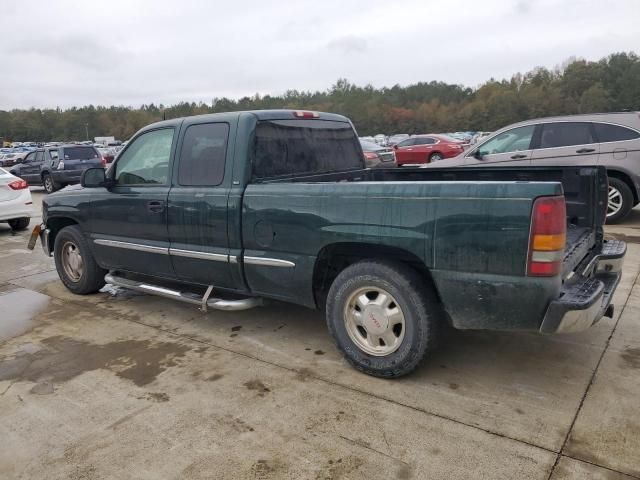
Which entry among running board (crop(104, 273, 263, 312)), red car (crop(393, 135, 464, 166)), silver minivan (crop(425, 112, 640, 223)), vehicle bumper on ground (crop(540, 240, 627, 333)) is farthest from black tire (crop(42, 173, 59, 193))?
vehicle bumper on ground (crop(540, 240, 627, 333))

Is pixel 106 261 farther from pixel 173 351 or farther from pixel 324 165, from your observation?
pixel 324 165

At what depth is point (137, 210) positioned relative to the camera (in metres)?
4.60

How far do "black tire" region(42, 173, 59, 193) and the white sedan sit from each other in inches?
348

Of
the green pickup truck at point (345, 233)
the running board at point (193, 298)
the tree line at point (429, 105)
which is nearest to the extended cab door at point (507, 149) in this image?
the green pickup truck at point (345, 233)

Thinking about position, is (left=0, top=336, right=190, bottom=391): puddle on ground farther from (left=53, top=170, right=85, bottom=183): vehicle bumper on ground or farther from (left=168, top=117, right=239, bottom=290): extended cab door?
(left=53, top=170, right=85, bottom=183): vehicle bumper on ground

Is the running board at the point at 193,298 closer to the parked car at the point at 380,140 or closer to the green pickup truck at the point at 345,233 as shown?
the green pickup truck at the point at 345,233

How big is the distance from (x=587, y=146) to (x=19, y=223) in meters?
10.5

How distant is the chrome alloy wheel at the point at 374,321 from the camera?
3354 mm

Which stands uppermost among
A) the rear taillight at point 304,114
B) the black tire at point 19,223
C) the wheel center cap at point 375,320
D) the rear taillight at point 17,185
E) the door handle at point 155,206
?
the rear taillight at point 304,114

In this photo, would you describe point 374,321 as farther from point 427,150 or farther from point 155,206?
point 427,150

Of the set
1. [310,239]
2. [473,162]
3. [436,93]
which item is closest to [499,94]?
[436,93]

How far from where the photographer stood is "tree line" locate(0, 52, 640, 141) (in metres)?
87.7

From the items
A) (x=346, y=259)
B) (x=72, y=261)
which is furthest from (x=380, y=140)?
(x=346, y=259)

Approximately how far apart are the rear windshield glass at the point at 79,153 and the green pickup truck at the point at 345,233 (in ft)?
46.8
